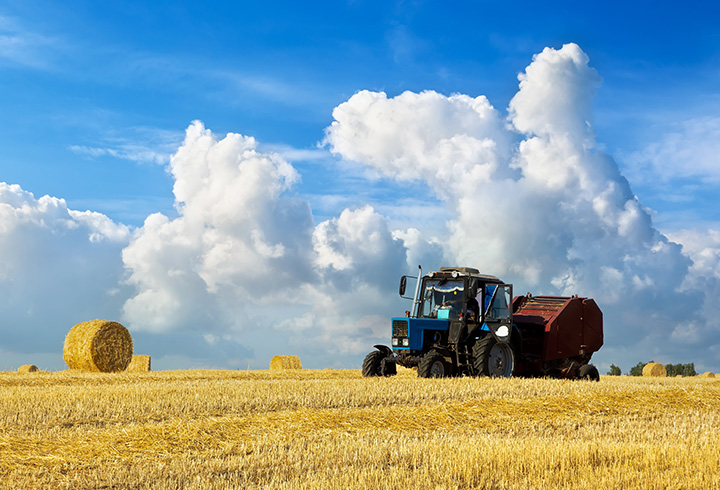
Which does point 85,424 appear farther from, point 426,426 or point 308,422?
point 426,426

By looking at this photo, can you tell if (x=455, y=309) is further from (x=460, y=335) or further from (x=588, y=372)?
(x=588, y=372)

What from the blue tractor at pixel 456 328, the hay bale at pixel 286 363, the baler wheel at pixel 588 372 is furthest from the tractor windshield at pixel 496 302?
the hay bale at pixel 286 363

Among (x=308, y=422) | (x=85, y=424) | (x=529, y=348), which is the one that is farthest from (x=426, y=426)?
(x=529, y=348)

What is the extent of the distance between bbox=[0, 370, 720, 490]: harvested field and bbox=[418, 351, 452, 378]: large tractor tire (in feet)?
3.63

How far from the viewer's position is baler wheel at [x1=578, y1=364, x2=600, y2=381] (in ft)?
61.1

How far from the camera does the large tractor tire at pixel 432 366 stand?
15.2 meters

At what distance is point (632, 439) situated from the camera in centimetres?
916

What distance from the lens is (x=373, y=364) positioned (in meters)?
16.5

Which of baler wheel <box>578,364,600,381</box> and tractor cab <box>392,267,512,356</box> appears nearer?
Answer: tractor cab <box>392,267,512,356</box>

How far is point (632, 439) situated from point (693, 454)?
162cm

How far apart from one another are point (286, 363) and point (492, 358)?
10.3 m

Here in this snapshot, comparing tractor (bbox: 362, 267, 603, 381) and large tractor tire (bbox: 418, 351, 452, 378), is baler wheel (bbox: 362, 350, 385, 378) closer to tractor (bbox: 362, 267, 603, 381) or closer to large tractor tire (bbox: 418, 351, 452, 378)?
tractor (bbox: 362, 267, 603, 381)

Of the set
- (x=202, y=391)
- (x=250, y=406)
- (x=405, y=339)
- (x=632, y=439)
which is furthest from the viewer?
(x=405, y=339)

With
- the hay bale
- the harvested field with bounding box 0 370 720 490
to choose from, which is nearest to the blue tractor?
the harvested field with bounding box 0 370 720 490
